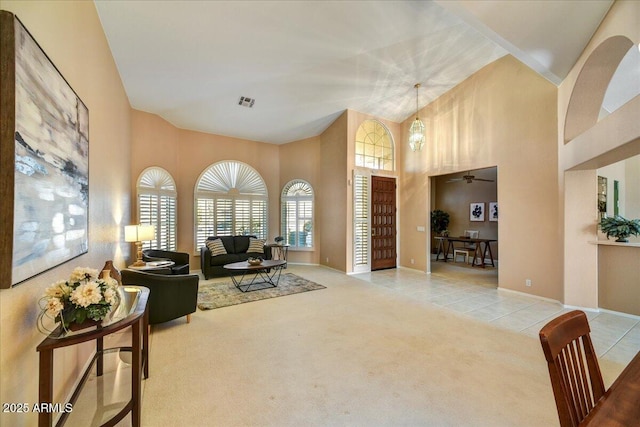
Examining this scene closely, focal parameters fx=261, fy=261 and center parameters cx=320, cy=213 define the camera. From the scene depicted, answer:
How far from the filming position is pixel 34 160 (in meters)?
1.45

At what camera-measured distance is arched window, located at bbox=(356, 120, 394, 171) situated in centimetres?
661

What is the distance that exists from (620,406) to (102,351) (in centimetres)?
344

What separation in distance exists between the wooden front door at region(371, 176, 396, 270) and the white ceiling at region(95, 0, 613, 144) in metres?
2.02

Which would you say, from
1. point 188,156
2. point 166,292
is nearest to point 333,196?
point 188,156

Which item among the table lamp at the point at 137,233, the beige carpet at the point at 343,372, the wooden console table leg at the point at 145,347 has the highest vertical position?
the table lamp at the point at 137,233

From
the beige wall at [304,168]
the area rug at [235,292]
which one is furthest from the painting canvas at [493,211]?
the area rug at [235,292]

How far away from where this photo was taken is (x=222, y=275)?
6.01m

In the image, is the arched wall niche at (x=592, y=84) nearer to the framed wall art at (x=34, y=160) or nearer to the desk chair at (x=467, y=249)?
the framed wall art at (x=34, y=160)

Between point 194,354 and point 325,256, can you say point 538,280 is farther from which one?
point 194,354

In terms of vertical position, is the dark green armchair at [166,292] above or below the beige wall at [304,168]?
below

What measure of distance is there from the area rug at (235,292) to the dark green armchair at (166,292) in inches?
27.9

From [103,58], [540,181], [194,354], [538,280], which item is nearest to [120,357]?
[194,354]

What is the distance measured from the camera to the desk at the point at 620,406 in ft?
2.68

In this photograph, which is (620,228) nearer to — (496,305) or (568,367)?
(496,305)
